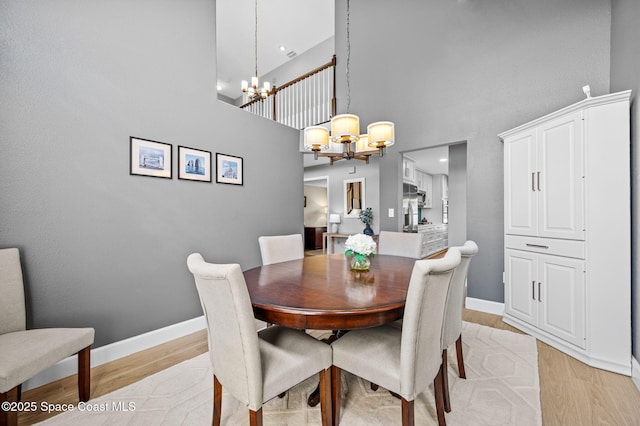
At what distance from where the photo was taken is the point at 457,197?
4883mm

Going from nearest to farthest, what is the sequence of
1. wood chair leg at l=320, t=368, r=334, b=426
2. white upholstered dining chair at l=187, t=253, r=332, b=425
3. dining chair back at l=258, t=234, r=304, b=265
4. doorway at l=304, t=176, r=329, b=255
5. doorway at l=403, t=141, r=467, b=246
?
white upholstered dining chair at l=187, t=253, r=332, b=425
wood chair leg at l=320, t=368, r=334, b=426
dining chair back at l=258, t=234, r=304, b=265
doorway at l=403, t=141, r=467, b=246
doorway at l=304, t=176, r=329, b=255

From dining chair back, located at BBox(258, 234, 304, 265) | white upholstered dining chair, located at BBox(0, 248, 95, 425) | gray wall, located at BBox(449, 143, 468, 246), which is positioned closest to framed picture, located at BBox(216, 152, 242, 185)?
dining chair back, located at BBox(258, 234, 304, 265)

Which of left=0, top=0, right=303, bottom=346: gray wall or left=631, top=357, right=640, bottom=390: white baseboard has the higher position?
left=0, top=0, right=303, bottom=346: gray wall

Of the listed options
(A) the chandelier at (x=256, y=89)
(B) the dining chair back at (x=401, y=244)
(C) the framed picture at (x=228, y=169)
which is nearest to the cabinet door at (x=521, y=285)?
(B) the dining chair back at (x=401, y=244)

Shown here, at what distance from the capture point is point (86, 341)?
162cm

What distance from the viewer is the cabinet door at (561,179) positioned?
2125 mm

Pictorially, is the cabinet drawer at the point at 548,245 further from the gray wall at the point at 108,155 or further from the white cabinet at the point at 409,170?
the white cabinet at the point at 409,170

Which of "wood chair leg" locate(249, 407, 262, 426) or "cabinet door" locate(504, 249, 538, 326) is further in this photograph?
"cabinet door" locate(504, 249, 538, 326)

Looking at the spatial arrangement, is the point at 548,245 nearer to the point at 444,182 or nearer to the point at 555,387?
the point at 555,387

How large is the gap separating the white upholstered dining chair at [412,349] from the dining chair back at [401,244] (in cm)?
139

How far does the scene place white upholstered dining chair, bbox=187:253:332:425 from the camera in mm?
1071

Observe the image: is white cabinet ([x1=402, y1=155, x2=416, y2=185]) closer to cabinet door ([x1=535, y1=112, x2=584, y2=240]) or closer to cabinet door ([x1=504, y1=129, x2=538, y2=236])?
cabinet door ([x1=504, y1=129, x2=538, y2=236])

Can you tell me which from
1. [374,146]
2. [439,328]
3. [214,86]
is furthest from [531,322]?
[214,86]

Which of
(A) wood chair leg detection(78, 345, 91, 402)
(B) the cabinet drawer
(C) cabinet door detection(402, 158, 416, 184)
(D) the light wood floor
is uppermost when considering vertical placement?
(C) cabinet door detection(402, 158, 416, 184)
